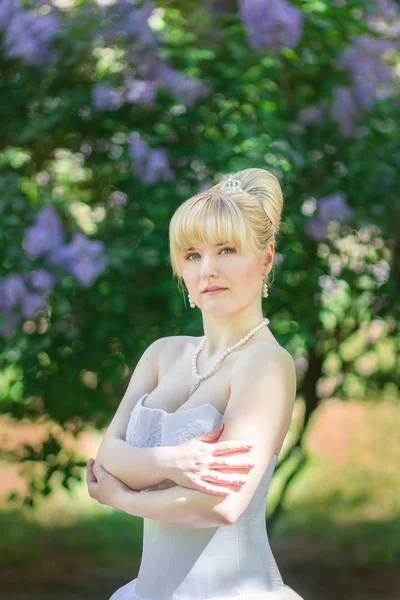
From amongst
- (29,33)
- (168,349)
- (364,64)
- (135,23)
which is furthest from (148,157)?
(168,349)

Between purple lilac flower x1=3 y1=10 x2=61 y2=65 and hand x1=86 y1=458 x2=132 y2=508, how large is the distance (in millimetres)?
2028

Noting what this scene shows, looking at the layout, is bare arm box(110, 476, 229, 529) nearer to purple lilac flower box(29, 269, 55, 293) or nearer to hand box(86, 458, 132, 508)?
hand box(86, 458, 132, 508)

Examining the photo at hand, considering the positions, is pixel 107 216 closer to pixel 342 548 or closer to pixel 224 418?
pixel 224 418

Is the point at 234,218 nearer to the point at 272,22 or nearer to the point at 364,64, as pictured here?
the point at 272,22

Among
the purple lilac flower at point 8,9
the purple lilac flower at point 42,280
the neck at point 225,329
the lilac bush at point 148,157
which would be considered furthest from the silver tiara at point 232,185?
the purple lilac flower at point 8,9

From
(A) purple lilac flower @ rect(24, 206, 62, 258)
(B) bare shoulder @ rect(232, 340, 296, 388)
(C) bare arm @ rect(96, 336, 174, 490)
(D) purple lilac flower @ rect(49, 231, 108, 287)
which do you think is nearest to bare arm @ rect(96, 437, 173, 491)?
(C) bare arm @ rect(96, 336, 174, 490)

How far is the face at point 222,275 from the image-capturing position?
211 centimetres

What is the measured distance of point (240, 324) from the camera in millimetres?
2195

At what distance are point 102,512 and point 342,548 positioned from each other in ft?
5.95

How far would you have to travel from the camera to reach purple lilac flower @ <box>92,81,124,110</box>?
3.74 metres

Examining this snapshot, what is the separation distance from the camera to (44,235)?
3.52 m

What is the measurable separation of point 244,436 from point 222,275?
368mm

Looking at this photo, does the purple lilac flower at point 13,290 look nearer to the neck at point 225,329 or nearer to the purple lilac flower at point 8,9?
the purple lilac flower at point 8,9

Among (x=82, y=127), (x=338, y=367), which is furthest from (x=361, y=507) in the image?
(x=82, y=127)
